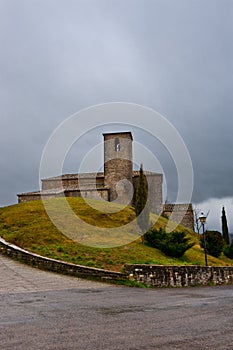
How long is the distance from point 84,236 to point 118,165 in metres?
28.5

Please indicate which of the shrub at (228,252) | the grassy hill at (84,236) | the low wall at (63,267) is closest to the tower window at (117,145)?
the grassy hill at (84,236)

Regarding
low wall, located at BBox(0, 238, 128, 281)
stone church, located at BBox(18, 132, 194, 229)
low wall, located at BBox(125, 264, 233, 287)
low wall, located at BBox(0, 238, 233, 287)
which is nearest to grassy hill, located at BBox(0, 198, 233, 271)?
low wall, located at BBox(0, 238, 128, 281)

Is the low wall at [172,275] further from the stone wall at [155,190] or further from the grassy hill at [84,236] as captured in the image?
the stone wall at [155,190]

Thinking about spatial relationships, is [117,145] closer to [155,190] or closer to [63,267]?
[155,190]

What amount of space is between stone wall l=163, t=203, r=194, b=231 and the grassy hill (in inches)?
592

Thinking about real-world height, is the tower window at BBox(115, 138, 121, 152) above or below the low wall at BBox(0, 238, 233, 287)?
above

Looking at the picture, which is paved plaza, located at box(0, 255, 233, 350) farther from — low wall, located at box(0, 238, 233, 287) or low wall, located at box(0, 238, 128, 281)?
low wall, located at box(0, 238, 233, 287)

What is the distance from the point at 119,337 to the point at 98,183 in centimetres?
4646

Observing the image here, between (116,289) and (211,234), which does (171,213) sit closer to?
(211,234)

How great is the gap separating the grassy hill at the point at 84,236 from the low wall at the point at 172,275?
152 cm

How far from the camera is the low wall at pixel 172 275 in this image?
45.6 ft

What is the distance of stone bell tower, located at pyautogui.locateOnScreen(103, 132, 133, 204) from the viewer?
4950 cm

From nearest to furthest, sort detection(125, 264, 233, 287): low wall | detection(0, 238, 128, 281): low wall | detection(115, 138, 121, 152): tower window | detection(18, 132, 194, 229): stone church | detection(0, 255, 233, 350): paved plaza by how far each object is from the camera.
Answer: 1. detection(0, 255, 233, 350): paved plaza
2. detection(0, 238, 128, 281): low wall
3. detection(125, 264, 233, 287): low wall
4. detection(18, 132, 194, 229): stone church
5. detection(115, 138, 121, 152): tower window

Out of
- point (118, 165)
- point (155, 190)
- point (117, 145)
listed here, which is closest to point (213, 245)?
point (155, 190)
